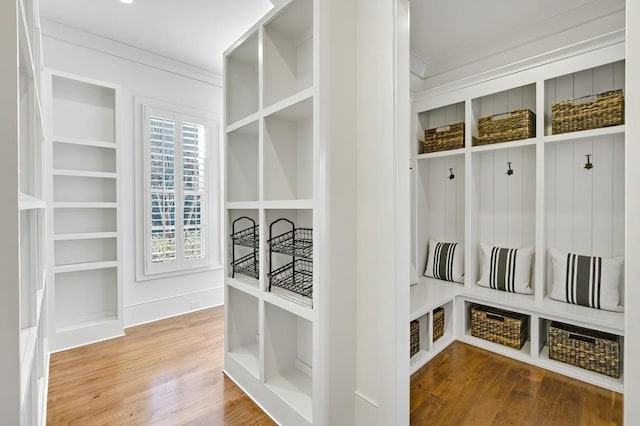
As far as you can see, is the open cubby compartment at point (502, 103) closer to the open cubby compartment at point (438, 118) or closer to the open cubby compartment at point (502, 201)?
the open cubby compartment at point (438, 118)

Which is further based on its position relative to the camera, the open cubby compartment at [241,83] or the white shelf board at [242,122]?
the open cubby compartment at [241,83]

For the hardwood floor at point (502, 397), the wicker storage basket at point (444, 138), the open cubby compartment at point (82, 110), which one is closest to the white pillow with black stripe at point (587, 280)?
the hardwood floor at point (502, 397)

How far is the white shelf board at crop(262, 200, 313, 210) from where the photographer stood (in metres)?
1.63

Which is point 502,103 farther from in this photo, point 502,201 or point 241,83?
point 241,83

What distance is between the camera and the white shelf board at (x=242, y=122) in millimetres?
2008

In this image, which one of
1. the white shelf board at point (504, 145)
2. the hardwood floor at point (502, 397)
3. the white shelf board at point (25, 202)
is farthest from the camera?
the white shelf board at point (504, 145)

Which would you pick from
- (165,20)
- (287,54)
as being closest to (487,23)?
(287,54)

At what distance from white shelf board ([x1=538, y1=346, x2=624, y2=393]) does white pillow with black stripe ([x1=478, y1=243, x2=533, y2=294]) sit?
1.82 ft

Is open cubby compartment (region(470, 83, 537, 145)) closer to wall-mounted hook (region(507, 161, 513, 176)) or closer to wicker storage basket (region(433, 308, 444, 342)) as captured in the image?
wall-mounted hook (region(507, 161, 513, 176))

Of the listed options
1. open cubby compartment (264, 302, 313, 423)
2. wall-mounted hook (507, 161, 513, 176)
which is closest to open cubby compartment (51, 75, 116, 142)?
open cubby compartment (264, 302, 313, 423)

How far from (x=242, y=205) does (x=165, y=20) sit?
1987mm

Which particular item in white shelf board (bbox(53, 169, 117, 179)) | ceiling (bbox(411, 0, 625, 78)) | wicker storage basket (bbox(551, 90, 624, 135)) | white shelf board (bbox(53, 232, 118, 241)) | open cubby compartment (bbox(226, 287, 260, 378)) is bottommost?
open cubby compartment (bbox(226, 287, 260, 378))

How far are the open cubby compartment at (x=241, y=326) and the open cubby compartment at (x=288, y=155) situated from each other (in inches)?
35.3

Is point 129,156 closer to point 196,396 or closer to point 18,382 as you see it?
point 196,396
